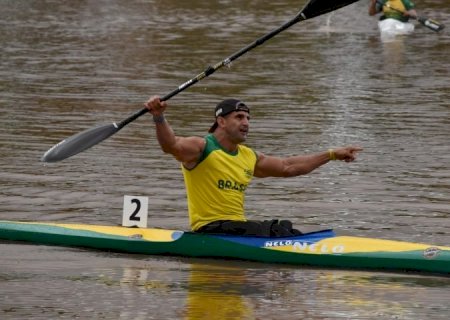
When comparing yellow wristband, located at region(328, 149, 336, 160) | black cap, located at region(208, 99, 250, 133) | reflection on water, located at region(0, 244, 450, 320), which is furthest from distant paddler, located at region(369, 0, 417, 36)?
reflection on water, located at region(0, 244, 450, 320)

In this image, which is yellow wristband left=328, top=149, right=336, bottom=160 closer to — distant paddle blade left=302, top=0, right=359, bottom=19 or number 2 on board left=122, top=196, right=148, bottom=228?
number 2 on board left=122, top=196, right=148, bottom=228

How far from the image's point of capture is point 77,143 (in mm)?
14008

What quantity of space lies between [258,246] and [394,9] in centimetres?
2423

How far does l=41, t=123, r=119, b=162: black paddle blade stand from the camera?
14.0 meters

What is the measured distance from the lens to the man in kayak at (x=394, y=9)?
1406 inches

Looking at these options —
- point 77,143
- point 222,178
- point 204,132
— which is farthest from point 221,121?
point 204,132

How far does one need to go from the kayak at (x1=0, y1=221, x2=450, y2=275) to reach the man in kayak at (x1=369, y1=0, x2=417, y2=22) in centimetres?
2330

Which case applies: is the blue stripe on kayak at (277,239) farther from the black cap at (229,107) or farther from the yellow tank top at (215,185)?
the black cap at (229,107)

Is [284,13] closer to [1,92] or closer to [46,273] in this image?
[1,92]

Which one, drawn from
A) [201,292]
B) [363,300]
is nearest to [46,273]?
[201,292]

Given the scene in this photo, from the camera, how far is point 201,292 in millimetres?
10961

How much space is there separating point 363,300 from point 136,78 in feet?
56.7

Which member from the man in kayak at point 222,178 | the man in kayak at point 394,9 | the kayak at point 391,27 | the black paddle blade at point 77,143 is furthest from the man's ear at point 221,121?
the kayak at point 391,27

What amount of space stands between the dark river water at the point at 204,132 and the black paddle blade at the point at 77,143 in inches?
40.8
